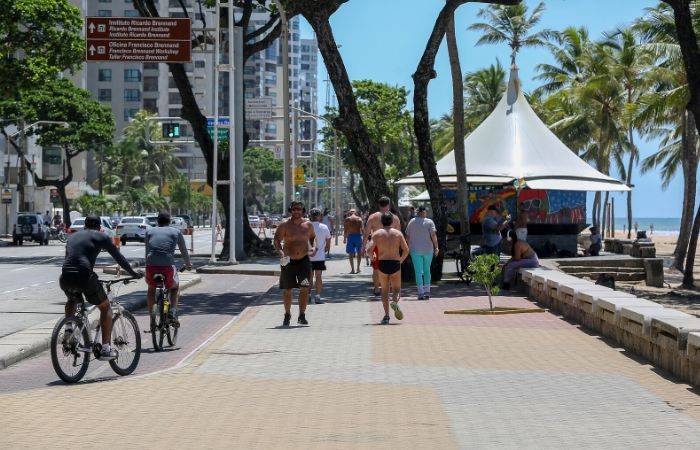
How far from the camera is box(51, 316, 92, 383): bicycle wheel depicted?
38.0ft

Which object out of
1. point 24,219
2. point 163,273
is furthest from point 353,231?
point 24,219

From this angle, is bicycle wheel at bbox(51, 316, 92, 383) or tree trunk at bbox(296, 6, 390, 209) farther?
tree trunk at bbox(296, 6, 390, 209)

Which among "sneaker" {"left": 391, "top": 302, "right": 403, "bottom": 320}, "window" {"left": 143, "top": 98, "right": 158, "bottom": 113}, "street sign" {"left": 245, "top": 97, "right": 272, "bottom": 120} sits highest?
"window" {"left": 143, "top": 98, "right": 158, "bottom": 113}

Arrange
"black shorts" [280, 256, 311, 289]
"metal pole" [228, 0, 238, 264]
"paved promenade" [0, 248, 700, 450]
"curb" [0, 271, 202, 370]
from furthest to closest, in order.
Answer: "metal pole" [228, 0, 238, 264] < "black shorts" [280, 256, 311, 289] < "curb" [0, 271, 202, 370] < "paved promenade" [0, 248, 700, 450]

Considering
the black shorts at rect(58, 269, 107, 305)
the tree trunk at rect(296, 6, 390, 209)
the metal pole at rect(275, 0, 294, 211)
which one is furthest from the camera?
the metal pole at rect(275, 0, 294, 211)

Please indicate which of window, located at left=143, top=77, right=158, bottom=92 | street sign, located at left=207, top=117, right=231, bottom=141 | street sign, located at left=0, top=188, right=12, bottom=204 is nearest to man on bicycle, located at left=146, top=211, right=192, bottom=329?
street sign, located at left=207, top=117, right=231, bottom=141

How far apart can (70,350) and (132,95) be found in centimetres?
12833

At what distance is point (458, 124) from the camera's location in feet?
104

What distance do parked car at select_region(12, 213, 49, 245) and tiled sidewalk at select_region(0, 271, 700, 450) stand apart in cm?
4937

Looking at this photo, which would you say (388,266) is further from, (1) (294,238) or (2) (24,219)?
(2) (24,219)

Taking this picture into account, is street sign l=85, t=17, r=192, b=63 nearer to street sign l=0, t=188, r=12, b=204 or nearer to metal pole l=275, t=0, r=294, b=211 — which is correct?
metal pole l=275, t=0, r=294, b=211

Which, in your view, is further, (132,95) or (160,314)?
(132,95)

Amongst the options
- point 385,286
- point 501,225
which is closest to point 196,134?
point 501,225

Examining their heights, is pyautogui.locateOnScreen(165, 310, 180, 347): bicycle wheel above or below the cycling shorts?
below
